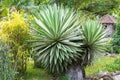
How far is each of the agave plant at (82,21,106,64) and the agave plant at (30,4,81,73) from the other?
1.07ft

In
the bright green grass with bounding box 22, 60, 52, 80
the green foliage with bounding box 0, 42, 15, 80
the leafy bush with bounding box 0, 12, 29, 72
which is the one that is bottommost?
the bright green grass with bounding box 22, 60, 52, 80

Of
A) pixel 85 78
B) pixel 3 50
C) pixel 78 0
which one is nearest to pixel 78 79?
pixel 85 78

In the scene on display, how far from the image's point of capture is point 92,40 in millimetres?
9227

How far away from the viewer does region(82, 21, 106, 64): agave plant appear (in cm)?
923

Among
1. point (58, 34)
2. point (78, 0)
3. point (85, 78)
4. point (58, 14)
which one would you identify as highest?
point (78, 0)

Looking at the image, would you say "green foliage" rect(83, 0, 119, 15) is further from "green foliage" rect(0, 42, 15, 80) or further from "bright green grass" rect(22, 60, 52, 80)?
"green foliage" rect(0, 42, 15, 80)

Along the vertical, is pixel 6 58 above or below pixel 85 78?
above

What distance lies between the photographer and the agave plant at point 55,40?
8766 millimetres

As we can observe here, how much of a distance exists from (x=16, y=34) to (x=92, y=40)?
261 cm

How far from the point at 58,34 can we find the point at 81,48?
980 mm

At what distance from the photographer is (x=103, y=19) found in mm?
26891

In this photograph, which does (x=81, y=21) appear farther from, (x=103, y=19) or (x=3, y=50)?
(x=103, y=19)

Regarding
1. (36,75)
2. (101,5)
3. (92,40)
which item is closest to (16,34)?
(36,75)

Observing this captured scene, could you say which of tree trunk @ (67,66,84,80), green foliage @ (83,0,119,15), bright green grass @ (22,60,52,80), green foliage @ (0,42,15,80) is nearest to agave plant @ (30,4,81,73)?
tree trunk @ (67,66,84,80)
